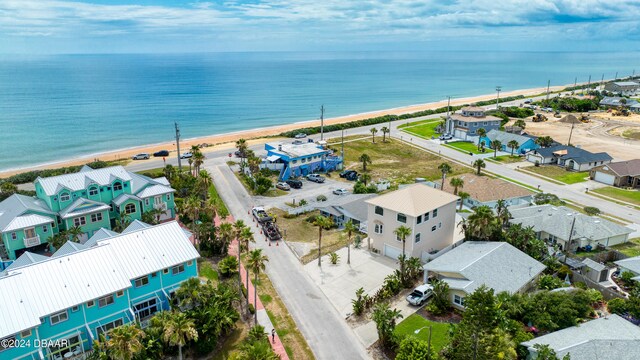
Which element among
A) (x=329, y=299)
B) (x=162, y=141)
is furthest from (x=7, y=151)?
(x=329, y=299)

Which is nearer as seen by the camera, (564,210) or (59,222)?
(59,222)

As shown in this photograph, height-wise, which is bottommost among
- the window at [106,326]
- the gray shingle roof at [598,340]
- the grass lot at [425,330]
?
the grass lot at [425,330]

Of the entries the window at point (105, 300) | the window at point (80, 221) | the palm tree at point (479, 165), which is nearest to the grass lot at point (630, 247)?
the palm tree at point (479, 165)

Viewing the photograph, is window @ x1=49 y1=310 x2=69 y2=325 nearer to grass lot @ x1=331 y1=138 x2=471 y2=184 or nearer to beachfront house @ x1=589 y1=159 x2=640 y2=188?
grass lot @ x1=331 y1=138 x2=471 y2=184

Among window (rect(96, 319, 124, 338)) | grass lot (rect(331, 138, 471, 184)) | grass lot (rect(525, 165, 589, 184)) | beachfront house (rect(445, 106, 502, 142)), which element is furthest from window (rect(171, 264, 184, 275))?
beachfront house (rect(445, 106, 502, 142))

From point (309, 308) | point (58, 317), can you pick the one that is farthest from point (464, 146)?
point (58, 317)

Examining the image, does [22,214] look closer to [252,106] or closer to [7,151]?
[7,151]

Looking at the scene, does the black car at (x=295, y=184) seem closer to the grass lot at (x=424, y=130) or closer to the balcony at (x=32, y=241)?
the balcony at (x=32, y=241)
